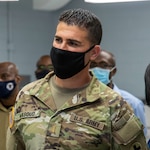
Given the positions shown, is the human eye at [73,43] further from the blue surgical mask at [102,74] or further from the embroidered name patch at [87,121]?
the blue surgical mask at [102,74]

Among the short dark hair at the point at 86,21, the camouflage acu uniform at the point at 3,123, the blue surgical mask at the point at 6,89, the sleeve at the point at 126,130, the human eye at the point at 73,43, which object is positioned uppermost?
the short dark hair at the point at 86,21

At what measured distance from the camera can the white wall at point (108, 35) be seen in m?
4.84

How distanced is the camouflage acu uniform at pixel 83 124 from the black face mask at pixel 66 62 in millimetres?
104

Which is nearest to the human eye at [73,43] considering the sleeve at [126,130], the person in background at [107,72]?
the sleeve at [126,130]

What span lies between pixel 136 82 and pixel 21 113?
11.3ft

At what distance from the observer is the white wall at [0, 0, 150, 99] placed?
191 inches

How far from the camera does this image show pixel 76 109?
5.16ft

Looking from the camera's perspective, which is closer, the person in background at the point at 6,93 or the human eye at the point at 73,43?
the human eye at the point at 73,43

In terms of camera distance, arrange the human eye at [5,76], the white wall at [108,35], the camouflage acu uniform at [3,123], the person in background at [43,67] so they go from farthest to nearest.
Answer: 1. the white wall at [108,35]
2. the person in background at [43,67]
3. the human eye at [5,76]
4. the camouflage acu uniform at [3,123]

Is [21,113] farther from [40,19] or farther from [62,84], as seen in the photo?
[40,19]

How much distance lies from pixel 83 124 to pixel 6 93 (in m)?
1.43

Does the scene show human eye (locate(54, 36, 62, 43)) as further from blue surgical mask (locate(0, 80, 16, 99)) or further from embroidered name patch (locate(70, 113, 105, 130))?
blue surgical mask (locate(0, 80, 16, 99))

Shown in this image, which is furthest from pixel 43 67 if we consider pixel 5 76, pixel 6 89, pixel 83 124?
pixel 83 124

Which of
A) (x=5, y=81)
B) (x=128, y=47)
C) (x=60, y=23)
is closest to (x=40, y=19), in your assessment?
(x=128, y=47)
